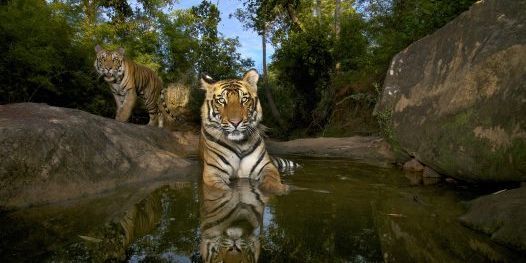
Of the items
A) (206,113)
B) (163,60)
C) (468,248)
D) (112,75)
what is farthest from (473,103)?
(163,60)

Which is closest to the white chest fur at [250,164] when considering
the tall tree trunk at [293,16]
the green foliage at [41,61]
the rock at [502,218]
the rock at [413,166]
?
the rock at [413,166]

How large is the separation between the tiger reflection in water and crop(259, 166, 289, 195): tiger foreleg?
0.31 ft

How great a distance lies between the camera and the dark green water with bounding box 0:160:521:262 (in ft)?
7.16

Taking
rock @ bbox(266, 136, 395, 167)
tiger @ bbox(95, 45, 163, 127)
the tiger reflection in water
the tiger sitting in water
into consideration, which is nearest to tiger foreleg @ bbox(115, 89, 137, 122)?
tiger @ bbox(95, 45, 163, 127)

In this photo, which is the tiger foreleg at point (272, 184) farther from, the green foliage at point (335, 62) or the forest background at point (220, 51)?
the green foliage at point (335, 62)

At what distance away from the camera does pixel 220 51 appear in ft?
56.5

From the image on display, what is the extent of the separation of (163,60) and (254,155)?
37.4 ft

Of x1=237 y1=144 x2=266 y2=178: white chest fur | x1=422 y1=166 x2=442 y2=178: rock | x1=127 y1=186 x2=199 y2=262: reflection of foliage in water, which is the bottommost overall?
x1=127 y1=186 x2=199 y2=262: reflection of foliage in water

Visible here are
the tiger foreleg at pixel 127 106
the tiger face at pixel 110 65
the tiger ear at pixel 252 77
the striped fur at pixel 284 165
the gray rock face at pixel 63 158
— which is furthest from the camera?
the tiger foreleg at pixel 127 106

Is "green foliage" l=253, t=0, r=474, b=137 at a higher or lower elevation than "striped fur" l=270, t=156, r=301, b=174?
higher

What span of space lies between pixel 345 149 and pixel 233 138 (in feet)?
12.1

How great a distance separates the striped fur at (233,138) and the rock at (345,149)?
234cm

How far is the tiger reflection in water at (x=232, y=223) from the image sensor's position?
2.20 metres

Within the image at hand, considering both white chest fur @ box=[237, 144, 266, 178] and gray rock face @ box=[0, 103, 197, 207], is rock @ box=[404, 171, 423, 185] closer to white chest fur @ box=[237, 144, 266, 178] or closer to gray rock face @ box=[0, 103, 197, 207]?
white chest fur @ box=[237, 144, 266, 178]
